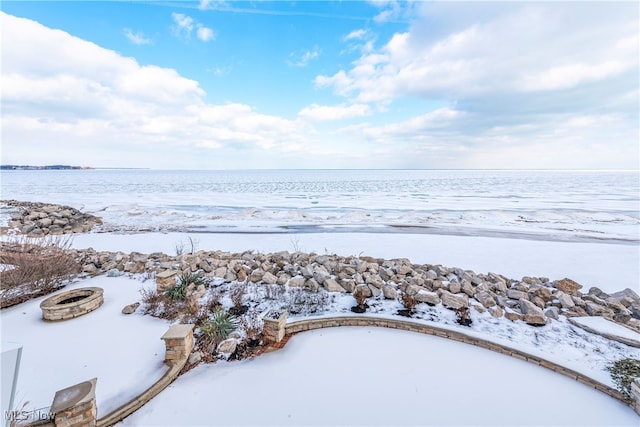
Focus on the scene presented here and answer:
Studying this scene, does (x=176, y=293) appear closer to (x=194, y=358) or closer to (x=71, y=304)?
(x=71, y=304)

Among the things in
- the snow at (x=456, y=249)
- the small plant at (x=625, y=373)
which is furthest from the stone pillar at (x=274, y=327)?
the snow at (x=456, y=249)

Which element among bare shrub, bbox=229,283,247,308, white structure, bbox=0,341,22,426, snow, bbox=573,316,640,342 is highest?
white structure, bbox=0,341,22,426

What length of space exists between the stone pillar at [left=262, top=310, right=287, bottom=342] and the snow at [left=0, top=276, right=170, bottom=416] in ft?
5.04

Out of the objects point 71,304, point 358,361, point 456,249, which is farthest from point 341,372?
point 456,249

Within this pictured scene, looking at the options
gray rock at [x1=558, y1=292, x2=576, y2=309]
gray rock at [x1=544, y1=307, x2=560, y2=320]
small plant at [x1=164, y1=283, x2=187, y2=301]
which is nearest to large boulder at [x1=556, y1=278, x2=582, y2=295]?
gray rock at [x1=558, y1=292, x2=576, y2=309]

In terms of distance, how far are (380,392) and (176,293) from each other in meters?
4.32

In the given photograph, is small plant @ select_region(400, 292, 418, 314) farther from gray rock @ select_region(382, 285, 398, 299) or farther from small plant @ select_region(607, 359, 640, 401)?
small plant @ select_region(607, 359, 640, 401)

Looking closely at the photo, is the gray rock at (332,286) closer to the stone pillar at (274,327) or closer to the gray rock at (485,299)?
the stone pillar at (274,327)

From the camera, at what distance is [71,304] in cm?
539

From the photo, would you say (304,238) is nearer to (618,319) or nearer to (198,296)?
(198,296)

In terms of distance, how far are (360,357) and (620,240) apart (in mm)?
14430

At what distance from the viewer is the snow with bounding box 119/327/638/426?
11.3ft

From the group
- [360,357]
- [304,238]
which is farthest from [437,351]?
[304,238]

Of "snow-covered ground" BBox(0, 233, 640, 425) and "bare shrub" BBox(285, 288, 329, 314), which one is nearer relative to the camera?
"snow-covered ground" BBox(0, 233, 640, 425)
